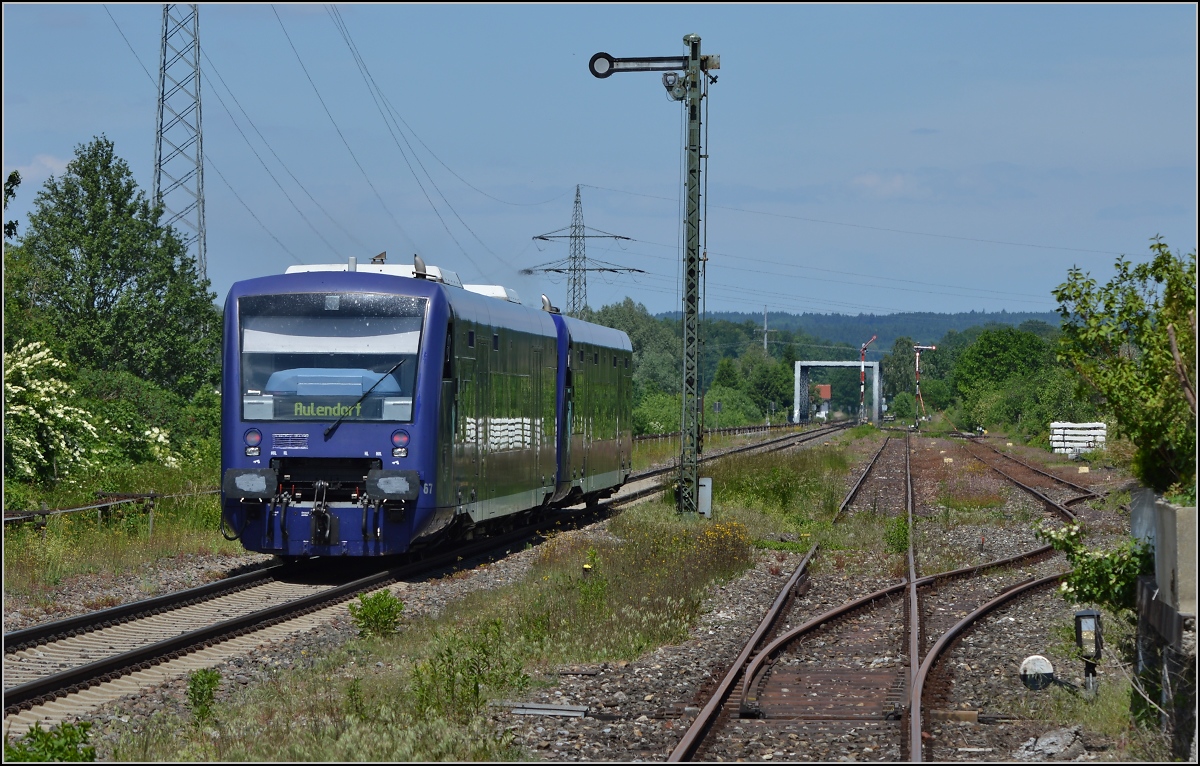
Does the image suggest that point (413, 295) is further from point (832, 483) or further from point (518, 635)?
point (832, 483)

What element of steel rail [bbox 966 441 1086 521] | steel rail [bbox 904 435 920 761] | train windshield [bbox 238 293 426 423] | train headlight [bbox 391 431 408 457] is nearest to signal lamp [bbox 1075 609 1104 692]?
steel rail [bbox 904 435 920 761]

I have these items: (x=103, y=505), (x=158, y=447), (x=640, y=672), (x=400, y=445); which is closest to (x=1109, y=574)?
(x=640, y=672)

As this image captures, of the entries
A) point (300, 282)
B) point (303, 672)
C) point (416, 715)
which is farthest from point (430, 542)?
point (416, 715)

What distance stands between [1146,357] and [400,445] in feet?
28.5

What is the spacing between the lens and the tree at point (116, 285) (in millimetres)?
41156

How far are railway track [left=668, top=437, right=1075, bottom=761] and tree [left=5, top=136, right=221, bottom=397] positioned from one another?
2919 cm

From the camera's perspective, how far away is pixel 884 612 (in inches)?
561

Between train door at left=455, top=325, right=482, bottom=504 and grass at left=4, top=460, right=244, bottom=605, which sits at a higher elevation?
train door at left=455, top=325, right=482, bottom=504

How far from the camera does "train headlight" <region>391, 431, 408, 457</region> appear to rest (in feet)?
49.4

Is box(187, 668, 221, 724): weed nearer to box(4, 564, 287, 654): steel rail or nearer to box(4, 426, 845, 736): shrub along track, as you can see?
box(4, 426, 845, 736): shrub along track

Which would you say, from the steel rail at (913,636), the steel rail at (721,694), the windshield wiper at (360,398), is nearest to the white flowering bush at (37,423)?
the windshield wiper at (360,398)

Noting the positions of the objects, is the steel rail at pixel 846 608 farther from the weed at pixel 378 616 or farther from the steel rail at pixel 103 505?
the steel rail at pixel 103 505

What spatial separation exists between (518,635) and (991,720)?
4.42 meters

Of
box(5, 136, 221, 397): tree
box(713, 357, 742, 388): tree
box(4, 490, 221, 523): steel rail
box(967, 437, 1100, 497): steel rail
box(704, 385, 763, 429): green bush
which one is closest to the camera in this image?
box(4, 490, 221, 523): steel rail
